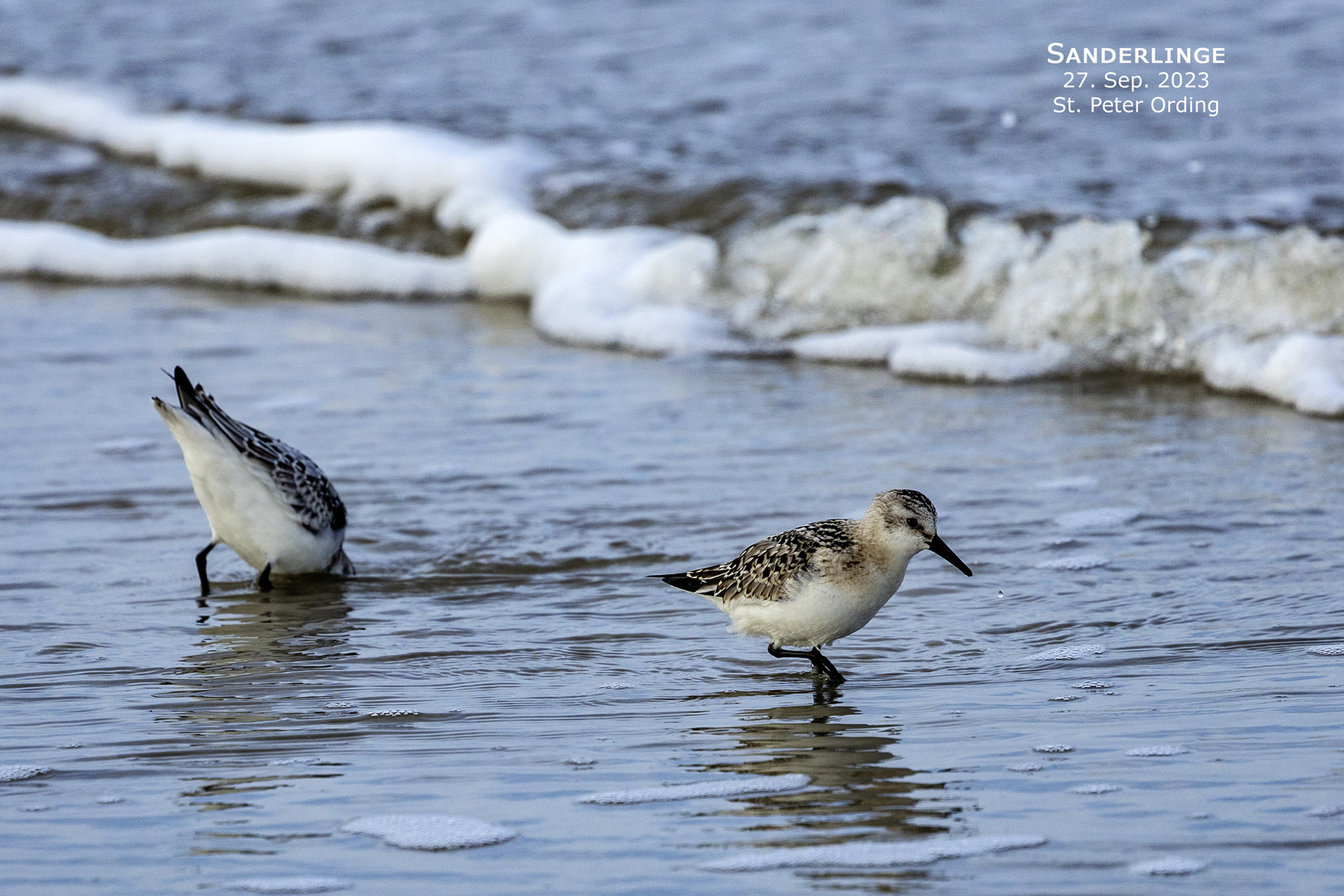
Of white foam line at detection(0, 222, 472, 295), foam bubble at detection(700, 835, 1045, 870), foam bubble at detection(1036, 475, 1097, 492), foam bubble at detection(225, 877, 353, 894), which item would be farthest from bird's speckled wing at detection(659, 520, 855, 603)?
white foam line at detection(0, 222, 472, 295)

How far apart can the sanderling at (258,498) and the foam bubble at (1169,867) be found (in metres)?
3.77

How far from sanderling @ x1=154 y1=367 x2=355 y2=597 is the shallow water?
19 cm

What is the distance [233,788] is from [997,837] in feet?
6.46

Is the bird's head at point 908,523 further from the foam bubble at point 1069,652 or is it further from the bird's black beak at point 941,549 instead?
the foam bubble at point 1069,652

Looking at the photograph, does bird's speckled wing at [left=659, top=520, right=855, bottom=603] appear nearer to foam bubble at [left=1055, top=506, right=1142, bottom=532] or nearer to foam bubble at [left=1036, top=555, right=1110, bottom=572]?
foam bubble at [left=1036, top=555, right=1110, bottom=572]

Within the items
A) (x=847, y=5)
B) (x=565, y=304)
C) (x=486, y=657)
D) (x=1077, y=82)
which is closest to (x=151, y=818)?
(x=486, y=657)

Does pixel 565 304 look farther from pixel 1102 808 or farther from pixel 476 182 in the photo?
pixel 1102 808

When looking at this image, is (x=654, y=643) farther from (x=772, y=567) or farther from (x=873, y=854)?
(x=873, y=854)

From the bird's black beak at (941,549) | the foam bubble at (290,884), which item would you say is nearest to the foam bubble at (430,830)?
the foam bubble at (290,884)

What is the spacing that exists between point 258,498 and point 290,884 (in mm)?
2988

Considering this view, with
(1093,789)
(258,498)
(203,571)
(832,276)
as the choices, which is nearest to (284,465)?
(258,498)

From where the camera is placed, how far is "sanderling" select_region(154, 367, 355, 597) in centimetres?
662

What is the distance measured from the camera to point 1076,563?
660 cm

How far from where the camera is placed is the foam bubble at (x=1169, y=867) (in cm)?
395
